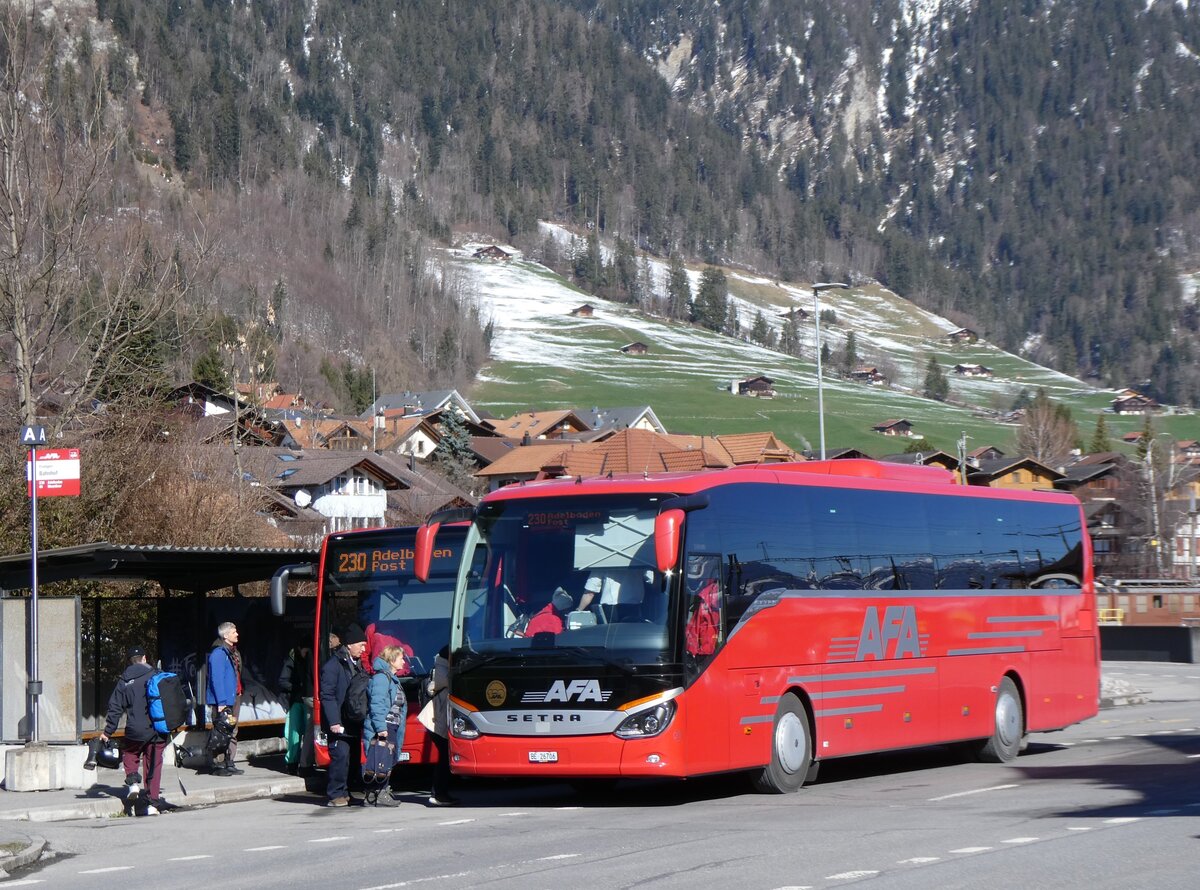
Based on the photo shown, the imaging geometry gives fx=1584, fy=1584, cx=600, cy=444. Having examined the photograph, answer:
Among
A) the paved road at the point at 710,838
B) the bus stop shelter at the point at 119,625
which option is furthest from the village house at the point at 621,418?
the paved road at the point at 710,838

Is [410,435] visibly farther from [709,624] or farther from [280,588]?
[709,624]

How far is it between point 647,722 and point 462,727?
189 cm

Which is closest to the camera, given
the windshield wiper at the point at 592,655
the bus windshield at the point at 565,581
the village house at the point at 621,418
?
the windshield wiper at the point at 592,655

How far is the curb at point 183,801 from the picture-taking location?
15148 millimetres

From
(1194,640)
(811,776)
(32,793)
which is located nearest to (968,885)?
(811,776)

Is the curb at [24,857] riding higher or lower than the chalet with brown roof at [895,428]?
lower

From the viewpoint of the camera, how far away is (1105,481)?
129 metres

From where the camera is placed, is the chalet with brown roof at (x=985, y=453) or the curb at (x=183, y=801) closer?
the curb at (x=183, y=801)

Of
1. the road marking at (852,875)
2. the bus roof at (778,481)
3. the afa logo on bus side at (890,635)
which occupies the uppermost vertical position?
the bus roof at (778,481)

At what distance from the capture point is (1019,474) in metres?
126

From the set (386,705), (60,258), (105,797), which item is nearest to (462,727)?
(386,705)

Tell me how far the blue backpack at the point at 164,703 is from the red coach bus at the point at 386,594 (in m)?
2.69

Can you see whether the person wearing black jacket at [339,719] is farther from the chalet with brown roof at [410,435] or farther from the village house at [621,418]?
the village house at [621,418]

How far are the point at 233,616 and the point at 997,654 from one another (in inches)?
396
